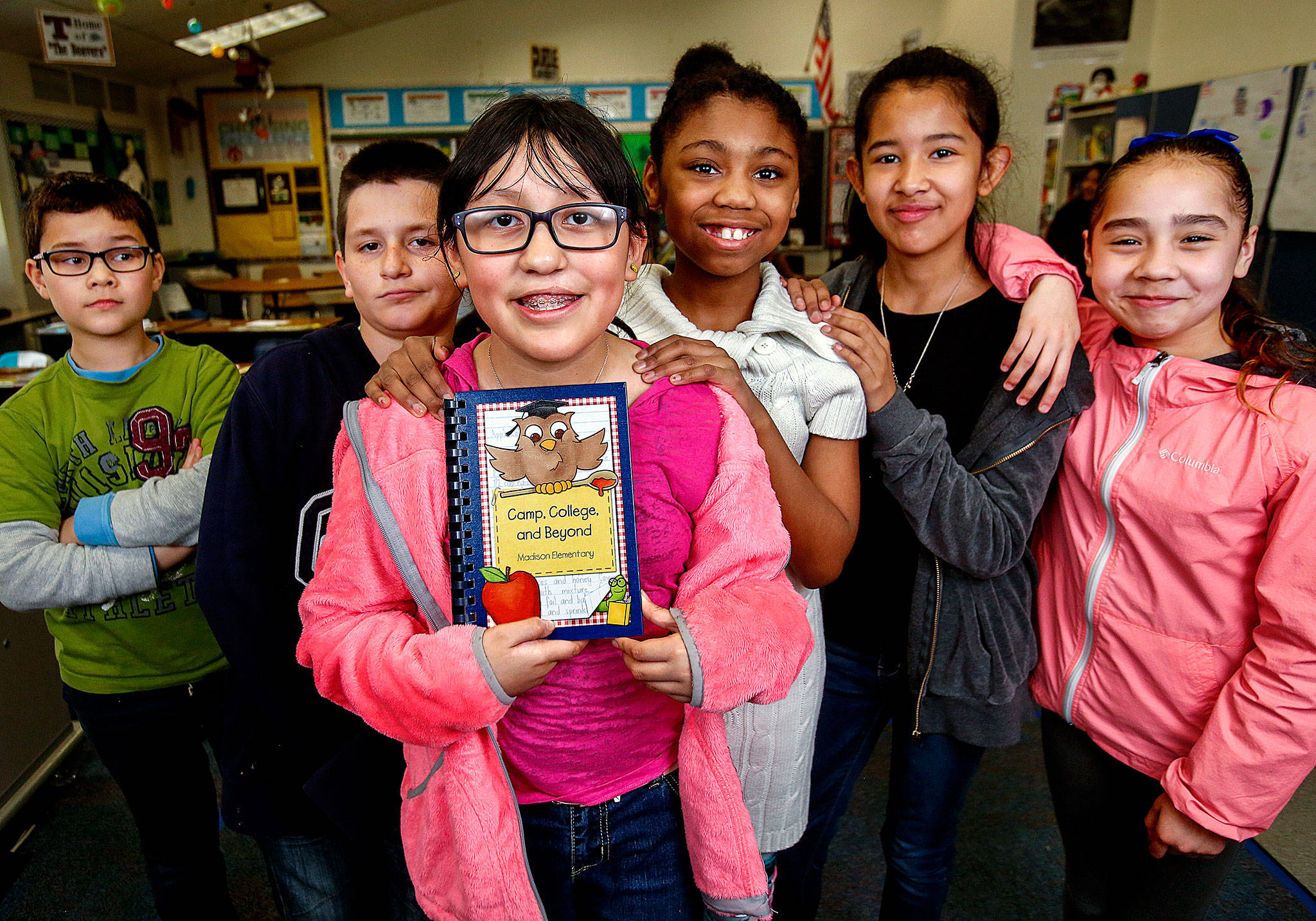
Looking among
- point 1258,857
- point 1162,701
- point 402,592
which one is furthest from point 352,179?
point 1258,857

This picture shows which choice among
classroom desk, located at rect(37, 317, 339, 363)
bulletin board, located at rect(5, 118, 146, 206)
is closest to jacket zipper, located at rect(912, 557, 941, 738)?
classroom desk, located at rect(37, 317, 339, 363)

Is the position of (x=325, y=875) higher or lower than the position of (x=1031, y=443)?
lower

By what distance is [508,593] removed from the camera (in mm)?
830

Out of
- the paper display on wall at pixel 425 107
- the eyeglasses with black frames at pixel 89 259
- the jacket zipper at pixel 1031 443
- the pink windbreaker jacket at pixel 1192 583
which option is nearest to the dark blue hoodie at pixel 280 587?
the eyeglasses with black frames at pixel 89 259

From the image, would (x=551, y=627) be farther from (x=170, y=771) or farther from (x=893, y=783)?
(x=170, y=771)

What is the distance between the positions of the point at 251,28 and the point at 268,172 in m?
1.80

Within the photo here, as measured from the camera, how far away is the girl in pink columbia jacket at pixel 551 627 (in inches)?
33.9

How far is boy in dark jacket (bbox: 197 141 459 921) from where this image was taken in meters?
1.14

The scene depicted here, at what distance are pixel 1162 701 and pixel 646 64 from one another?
8242mm

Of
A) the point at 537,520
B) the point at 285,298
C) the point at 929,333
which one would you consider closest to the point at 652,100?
the point at 285,298

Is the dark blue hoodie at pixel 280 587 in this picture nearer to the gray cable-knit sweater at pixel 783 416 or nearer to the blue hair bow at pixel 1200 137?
the gray cable-knit sweater at pixel 783 416

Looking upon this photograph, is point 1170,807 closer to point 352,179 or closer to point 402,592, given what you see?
point 402,592

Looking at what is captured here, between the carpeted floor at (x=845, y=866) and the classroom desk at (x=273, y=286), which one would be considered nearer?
the carpeted floor at (x=845, y=866)

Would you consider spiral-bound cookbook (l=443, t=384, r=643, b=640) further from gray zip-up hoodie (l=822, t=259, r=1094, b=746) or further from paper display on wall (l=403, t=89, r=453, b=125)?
paper display on wall (l=403, t=89, r=453, b=125)
